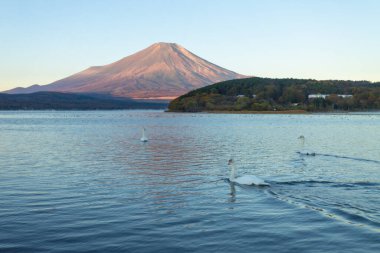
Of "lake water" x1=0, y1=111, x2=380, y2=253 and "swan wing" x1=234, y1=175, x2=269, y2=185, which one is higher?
"swan wing" x1=234, y1=175, x2=269, y2=185

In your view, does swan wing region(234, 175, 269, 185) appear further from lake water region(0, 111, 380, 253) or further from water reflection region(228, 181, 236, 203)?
water reflection region(228, 181, 236, 203)

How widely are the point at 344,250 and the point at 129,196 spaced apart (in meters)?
8.26

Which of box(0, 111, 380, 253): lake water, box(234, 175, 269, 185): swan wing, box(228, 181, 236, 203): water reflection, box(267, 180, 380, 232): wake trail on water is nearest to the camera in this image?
box(0, 111, 380, 253): lake water

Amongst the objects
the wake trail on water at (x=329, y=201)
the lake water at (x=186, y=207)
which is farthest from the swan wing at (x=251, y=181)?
the wake trail on water at (x=329, y=201)

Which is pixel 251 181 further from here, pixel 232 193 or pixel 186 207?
pixel 186 207

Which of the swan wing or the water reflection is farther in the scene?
the swan wing

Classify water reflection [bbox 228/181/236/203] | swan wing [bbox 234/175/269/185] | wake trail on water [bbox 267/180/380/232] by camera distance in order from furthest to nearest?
1. swan wing [bbox 234/175/269/185]
2. water reflection [bbox 228/181/236/203]
3. wake trail on water [bbox 267/180/380/232]

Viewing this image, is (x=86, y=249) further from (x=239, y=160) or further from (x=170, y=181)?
(x=239, y=160)

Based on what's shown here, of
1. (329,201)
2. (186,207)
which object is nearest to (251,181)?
(329,201)

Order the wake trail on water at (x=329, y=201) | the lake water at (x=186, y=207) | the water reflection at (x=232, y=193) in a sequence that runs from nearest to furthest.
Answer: the lake water at (x=186, y=207)
the wake trail on water at (x=329, y=201)
the water reflection at (x=232, y=193)

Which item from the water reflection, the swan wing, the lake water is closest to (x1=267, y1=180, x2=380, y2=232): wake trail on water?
the lake water

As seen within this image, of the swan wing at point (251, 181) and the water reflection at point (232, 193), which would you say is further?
the swan wing at point (251, 181)

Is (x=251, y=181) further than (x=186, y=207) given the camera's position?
Yes

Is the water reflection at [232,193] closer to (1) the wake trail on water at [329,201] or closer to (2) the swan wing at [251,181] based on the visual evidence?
(2) the swan wing at [251,181]
